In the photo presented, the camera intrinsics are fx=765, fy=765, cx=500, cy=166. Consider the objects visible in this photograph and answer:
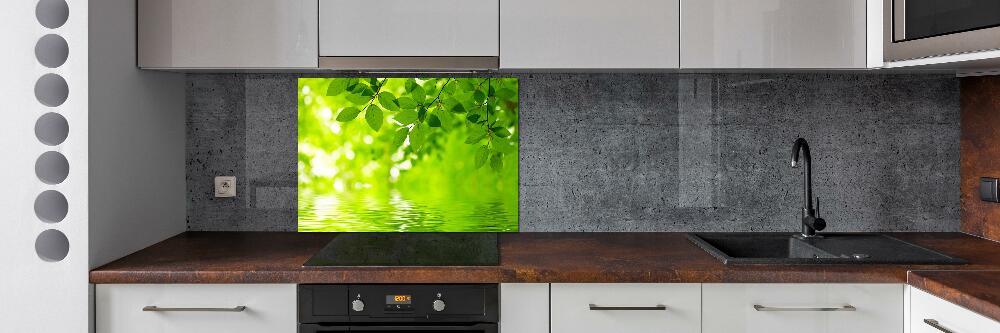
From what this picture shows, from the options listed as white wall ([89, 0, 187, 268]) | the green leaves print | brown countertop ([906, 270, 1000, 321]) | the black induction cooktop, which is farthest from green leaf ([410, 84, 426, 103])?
brown countertop ([906, 270, 1000, 321])

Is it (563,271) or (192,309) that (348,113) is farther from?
(563,271)

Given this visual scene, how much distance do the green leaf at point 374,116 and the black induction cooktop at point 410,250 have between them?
38 cm

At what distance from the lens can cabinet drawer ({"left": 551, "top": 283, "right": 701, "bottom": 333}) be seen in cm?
197

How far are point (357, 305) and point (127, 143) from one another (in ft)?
2.81

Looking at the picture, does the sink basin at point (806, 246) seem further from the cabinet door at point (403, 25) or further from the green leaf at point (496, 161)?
the cabinet door at point (403, 25)

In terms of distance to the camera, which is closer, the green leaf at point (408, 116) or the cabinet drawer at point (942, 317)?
the cabinet drawer at point (942, 317)

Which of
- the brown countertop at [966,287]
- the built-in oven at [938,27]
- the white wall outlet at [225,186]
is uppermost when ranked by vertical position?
the built-in oven at [938,27]

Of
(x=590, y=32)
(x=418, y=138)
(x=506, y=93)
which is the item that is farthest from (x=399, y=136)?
(x=590, y=32)

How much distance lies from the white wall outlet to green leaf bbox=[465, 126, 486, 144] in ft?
2.71

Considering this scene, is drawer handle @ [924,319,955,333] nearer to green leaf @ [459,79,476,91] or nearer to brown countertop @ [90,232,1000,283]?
brown countertop @ [90,232,1000,283]

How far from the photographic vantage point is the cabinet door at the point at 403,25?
7.35ft
